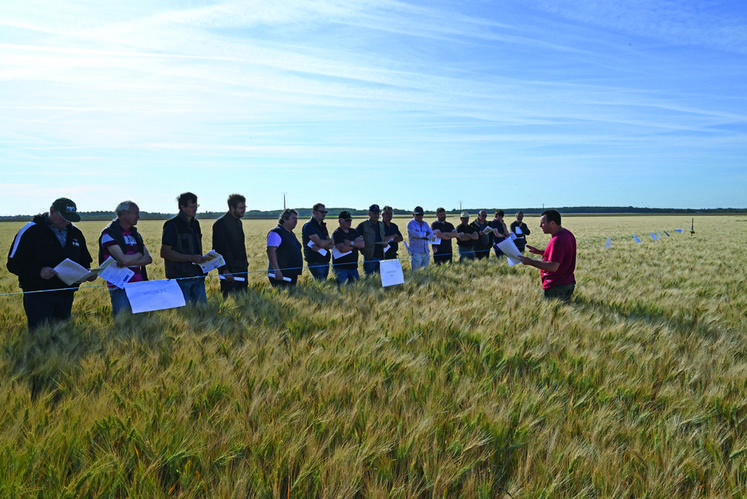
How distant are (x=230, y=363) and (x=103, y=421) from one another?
98 centimetres

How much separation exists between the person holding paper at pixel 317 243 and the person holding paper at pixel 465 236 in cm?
457

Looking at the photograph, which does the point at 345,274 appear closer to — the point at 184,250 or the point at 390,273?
the point at 390,273

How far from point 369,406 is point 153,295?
10.1ft

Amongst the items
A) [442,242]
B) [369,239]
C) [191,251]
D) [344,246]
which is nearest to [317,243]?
[344,246]

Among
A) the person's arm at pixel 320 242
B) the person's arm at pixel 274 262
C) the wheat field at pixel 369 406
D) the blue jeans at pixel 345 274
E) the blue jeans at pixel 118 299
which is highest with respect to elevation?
the person's arm at pixel 320 242

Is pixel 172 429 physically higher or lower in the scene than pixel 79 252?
lower

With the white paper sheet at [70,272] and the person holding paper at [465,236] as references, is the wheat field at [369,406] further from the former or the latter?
the person holding paper at [465,236]

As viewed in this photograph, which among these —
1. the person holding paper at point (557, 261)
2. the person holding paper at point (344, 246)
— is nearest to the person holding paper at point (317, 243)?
the person holding paper at point (344, 246)

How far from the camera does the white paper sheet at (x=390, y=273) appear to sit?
704 centimetres

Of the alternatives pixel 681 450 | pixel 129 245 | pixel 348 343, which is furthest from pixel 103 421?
pixel 129 245

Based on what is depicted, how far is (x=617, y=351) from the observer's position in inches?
153

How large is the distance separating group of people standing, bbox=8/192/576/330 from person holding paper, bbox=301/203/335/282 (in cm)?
2

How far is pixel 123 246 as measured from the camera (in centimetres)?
520

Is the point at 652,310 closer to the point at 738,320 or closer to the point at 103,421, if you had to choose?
the point at 738,320
